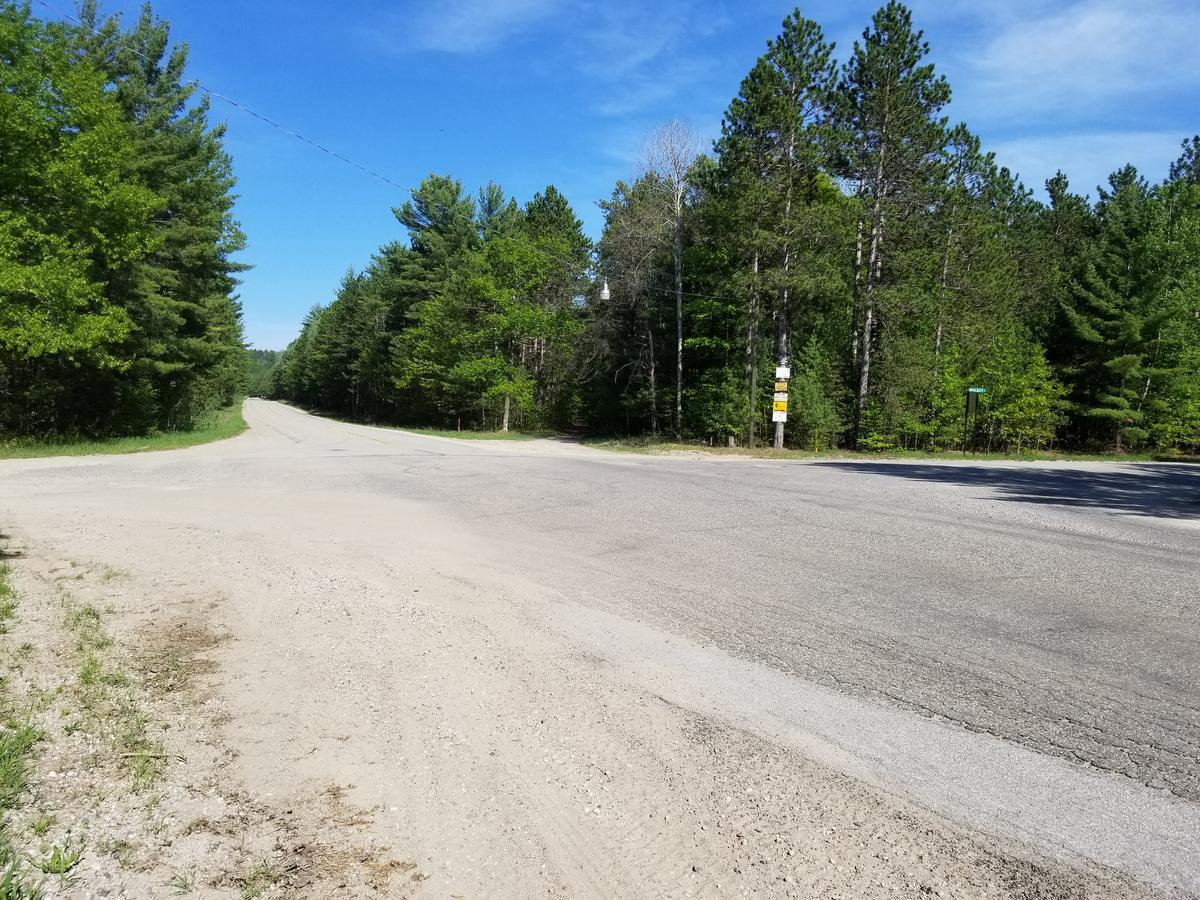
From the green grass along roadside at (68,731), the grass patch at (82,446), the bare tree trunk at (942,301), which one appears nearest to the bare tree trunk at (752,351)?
the bare tree trunk at (942,301)

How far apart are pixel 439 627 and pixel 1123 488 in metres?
16.5

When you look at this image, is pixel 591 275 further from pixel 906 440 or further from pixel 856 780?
pixel 856 780

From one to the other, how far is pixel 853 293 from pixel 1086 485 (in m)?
15.4

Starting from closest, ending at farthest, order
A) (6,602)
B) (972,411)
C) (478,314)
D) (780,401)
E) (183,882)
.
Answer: (183,882)
(6,602)
(780,401)
(972,411)
(478,314)

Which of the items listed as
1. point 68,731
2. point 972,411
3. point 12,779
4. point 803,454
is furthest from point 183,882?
point 972,411

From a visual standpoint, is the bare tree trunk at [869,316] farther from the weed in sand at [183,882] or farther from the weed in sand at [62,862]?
the weed in sand at [62,862]

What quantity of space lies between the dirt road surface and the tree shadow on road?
2.63 metres

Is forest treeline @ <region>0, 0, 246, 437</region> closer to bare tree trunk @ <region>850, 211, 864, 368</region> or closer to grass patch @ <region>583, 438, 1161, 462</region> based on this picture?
grass patch @ <region>583, 438, 1161, 462</region>

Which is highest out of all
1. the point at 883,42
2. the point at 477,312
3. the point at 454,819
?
the point at 883,42

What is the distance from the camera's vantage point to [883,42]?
2644 centimetres

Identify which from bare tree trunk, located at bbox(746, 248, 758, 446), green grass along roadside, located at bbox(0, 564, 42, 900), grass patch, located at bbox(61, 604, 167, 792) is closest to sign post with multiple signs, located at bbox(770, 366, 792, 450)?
bare tree trunk, located at bbox(746, 248, 758, 446)

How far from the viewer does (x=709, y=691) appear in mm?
4152

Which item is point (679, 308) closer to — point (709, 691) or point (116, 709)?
point (709, 691)

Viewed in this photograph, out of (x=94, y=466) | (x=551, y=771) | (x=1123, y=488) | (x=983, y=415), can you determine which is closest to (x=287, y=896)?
(x=551, y=771)
